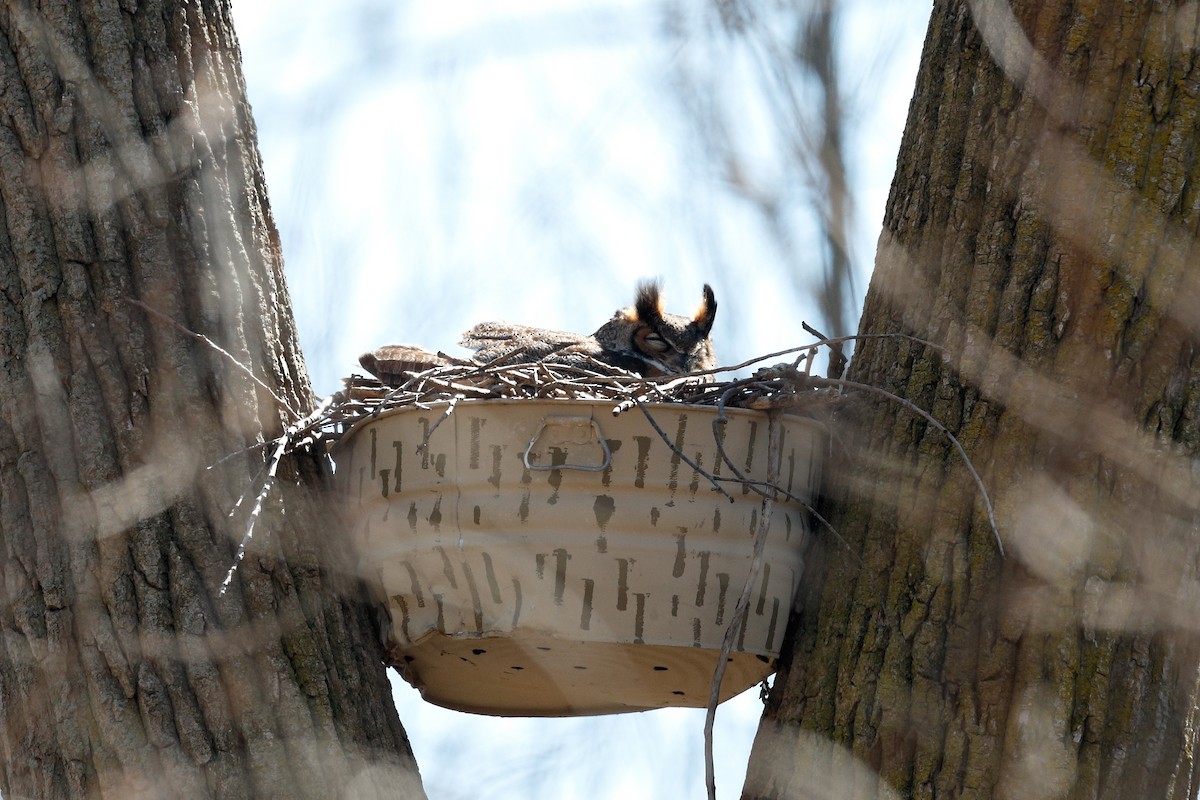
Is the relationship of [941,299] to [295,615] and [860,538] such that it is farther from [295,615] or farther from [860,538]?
[295,615]

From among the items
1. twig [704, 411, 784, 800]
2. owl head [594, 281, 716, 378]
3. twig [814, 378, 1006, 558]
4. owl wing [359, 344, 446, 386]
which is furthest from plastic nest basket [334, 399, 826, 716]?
owl head [594, 281, 716, 378]

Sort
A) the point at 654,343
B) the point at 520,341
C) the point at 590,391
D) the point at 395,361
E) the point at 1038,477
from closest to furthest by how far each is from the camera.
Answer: the point at 1038,477
the point at 590,391
the point at 395,361
the point at 520,341
the point at 654,343

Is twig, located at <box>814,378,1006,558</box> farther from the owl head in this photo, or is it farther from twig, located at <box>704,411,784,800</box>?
the owl head

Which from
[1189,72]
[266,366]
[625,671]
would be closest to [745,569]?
[625,671]

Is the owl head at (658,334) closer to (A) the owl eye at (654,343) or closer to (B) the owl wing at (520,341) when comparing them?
(A) the owl eye at (654,343)

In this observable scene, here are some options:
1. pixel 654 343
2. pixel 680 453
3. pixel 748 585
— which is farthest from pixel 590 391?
pixel 654 343

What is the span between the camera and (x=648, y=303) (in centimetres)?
454

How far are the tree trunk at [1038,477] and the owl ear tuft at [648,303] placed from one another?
2349 mm

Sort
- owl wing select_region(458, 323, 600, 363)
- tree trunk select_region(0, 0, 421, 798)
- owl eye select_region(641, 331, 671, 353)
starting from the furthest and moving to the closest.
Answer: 1. owl eye select_region(641, 331, 671, 353)
2. owl wing select_region(458, 323, 600, 363)
3. tree trunk select_region(0, 0, 421, 798)

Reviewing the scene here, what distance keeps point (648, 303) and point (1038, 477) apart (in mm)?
2638

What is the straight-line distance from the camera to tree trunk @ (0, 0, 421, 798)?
6.22ft

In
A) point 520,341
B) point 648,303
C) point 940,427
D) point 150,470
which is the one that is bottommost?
point 150,470

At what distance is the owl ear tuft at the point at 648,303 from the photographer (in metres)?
4.54

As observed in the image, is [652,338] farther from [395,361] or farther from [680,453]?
[680,453]
